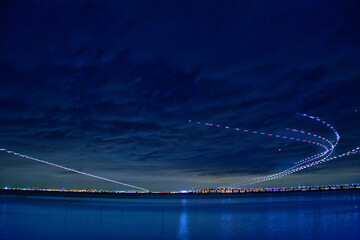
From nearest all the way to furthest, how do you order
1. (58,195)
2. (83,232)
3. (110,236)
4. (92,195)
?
(110,236) → (83,232) → (92,195) → (58,195)

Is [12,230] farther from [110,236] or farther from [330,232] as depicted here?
[330,232]

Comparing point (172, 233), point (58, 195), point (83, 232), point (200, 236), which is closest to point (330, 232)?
point (200, 236)

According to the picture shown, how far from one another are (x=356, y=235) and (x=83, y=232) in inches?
748

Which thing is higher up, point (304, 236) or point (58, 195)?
point (304, 236)

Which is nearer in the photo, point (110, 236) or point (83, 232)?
point (110, 236)

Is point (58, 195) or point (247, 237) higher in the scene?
point (247, 237)

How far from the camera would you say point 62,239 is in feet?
63.0

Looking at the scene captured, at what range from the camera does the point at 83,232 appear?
22.2 meters

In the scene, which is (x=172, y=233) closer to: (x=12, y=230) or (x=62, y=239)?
(x=62, y=239)

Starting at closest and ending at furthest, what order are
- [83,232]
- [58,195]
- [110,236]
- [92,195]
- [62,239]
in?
[62,239]
[110,236]
[83,232]
[92,195]
[58,195]

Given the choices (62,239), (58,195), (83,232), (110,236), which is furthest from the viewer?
(58,195)

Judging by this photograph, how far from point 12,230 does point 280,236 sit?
19.6m

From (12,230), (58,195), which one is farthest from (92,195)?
(12,230)

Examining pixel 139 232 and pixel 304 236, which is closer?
pixel 304 236
